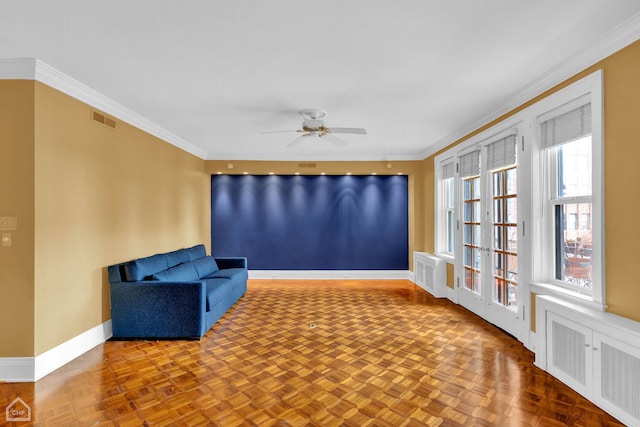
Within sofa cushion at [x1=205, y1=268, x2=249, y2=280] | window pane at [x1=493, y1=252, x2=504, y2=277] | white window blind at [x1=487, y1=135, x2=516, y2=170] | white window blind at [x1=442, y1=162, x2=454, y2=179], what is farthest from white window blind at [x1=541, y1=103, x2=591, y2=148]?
sofa cushion at [x1=205, y1=268, x2=249, y2=280]

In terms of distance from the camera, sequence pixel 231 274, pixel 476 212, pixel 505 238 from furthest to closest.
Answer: pixel 231 274 < pixel 476 212 < pixel 505 238

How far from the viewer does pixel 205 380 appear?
261 centimetres

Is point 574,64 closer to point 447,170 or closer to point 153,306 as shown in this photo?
point 447,170

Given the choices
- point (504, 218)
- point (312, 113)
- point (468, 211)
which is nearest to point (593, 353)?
point (504, 218)

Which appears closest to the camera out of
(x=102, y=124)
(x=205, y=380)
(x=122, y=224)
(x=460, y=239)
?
(x=205, y=380)

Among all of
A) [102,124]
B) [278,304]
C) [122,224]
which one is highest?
[102,124]

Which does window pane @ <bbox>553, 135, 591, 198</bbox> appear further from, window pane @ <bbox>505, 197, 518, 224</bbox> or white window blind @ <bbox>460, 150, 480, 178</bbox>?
white window blind @ <bbox>460, 150, 480, 178</bbox>

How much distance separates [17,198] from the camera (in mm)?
2662

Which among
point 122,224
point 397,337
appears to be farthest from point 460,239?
point 122,224

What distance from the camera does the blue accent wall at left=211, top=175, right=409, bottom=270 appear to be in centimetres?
688

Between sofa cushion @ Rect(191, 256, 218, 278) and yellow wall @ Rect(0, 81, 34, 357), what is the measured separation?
2.15m

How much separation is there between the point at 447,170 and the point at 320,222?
2.81 meters

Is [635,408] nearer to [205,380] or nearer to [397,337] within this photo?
[397,337]

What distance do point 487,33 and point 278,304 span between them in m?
4.27
